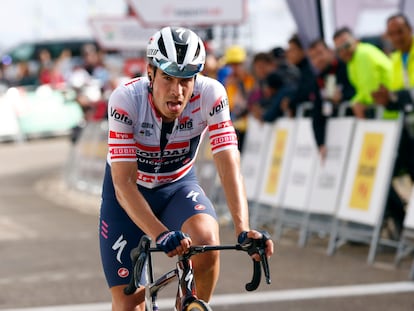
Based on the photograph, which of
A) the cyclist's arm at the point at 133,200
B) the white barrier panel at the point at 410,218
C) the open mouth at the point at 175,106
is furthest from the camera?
the white barrier panel at the point at 410,218

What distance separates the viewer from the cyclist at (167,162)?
5.00m

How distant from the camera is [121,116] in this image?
5.36 metres

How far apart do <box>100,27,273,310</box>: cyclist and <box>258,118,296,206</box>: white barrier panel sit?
6090 mm

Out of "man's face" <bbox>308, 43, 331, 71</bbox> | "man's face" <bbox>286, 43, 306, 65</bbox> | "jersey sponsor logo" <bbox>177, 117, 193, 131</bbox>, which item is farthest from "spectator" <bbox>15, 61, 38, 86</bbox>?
"jersey sponsor logo" <bbox>177, 117, 193, 131</bbox>

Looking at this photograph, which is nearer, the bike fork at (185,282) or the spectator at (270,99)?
the bike fork at (185,282)

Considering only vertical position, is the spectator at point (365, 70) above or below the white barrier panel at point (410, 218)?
above

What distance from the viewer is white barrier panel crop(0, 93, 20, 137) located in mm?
27391

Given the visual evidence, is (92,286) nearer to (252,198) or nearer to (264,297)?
(264,297)

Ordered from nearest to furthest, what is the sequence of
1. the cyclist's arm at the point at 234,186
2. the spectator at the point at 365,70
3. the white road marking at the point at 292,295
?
1. the cyclist's arm at the point at 234,186
2. the white road marking at the point at 292,295
3. the spectator at the point at 365,70

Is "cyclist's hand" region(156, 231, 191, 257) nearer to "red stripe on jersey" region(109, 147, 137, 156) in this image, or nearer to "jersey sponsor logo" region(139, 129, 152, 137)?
"red stripe on jersey" region(109, 147, 137, 156)

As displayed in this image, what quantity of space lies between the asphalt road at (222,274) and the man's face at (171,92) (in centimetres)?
301

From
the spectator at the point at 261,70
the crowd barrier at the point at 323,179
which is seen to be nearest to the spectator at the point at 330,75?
the crowd barrier at the point at 323,179

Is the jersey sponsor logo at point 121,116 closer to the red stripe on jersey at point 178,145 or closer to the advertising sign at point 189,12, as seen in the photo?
the red stripe on jersey at point 178,145

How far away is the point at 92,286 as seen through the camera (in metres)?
9.01
